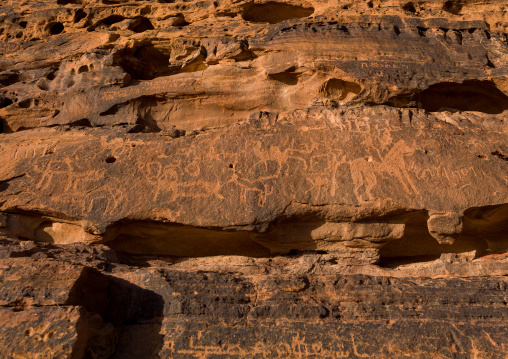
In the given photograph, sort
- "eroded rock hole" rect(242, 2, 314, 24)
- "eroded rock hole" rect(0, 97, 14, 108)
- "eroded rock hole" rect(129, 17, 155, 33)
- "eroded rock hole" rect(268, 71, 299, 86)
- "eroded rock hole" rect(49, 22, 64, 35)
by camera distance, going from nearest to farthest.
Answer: "eroded rock hole" rect(268, 71, 299, 86) → "eroded rock hole" rect(0, 97, 14, 108) → "eroded rock hole" rect(242, 2, 314, 24) → "eroded rock hole" rect(129, 17, 155, 33) → "eroded rock hole" rect(49, 22, 64, 35)

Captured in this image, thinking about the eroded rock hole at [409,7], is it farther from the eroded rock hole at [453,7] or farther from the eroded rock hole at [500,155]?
the eroded rock hole at [500,155]

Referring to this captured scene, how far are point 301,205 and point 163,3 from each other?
465 centimetres

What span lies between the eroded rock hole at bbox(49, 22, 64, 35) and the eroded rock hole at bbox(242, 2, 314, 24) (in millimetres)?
3198

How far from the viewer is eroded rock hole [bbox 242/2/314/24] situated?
21.5 feet

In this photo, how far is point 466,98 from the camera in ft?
17.6

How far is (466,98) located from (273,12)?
10.4 ft

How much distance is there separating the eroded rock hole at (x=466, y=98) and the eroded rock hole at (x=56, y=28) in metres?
5.93

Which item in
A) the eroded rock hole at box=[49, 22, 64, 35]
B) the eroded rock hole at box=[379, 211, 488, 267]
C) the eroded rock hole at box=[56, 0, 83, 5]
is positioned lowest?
the eroded rock hole at box=[379, 211, 488, 267]

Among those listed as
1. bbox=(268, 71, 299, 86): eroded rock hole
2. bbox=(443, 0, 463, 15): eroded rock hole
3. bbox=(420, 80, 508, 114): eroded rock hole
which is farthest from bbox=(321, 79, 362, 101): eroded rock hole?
bbox=(443, 0, 463, 15): eroded rock hole

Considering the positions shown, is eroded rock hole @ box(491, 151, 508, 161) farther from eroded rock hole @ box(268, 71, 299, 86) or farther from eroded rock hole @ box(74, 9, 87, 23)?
eroded rock hole @ box(74, 9, 87, 23)

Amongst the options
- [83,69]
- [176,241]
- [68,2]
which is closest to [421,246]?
[176,241]

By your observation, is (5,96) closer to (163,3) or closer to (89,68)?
(89,68)

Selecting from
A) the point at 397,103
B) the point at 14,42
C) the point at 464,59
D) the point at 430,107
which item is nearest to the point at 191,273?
the point at 397,103

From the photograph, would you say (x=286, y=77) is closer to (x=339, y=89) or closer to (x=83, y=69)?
(x=339, y=89)
